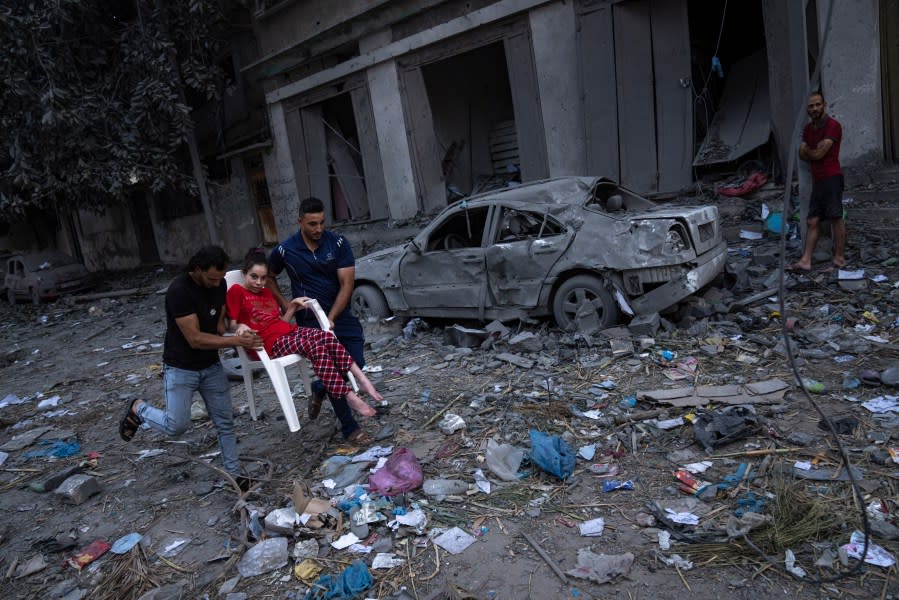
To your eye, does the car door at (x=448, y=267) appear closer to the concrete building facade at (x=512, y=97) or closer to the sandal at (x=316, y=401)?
the sandal at (x=316, y=401)

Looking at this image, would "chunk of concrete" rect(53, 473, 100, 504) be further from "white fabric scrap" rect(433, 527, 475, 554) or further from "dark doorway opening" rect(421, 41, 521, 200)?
"dark doorway opening" rect(421, 41, 521, 200)

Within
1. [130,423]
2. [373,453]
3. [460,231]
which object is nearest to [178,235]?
[460,231]

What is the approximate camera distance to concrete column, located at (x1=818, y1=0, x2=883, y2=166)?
712 centimetres

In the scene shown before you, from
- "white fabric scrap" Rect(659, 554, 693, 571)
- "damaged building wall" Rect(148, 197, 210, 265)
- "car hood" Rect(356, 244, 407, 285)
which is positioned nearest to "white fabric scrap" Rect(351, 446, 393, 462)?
"white fabric scrap" Rect(659, 554, 693, 571)

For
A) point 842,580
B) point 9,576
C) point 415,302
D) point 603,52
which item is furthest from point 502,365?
point 603,52

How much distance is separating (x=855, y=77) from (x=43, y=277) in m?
17.0

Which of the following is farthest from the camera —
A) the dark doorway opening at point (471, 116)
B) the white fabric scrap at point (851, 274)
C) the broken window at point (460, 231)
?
the dark doorway opening at point (471, 116)

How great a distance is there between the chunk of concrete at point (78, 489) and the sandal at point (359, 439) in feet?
6.16

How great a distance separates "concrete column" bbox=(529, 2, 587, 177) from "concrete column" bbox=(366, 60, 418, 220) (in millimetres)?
3137

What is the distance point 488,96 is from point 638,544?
→ 12.5 metres

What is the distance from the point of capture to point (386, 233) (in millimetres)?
12273

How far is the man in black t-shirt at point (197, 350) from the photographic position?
3.59 meters

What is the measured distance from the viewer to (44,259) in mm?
14914

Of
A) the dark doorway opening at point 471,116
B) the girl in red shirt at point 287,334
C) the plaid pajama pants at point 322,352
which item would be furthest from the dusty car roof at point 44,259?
the plaid pajama pants at point 322,352
